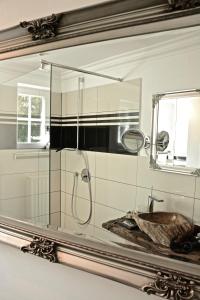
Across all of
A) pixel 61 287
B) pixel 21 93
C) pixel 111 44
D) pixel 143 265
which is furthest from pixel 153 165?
pixel 21 93

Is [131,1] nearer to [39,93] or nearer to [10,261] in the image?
[39,93]

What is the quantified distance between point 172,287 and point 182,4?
0.76m

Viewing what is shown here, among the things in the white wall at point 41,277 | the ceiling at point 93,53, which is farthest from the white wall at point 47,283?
the ceiling at point 93,53

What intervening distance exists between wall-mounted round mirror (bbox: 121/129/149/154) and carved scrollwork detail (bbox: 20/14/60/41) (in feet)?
1.49

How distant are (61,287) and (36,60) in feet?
3.01

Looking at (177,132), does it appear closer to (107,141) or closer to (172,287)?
(107,141)

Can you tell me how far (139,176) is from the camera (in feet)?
2.85

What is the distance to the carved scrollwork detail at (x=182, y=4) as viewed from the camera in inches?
27.0

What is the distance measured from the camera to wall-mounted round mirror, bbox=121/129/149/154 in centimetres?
86

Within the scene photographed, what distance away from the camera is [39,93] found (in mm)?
1187

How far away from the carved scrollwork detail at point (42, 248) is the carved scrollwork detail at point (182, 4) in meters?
0.86

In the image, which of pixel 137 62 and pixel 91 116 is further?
pixel 91 116

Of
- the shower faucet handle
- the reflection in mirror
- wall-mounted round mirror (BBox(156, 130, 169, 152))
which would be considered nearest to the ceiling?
the reflection in mirror

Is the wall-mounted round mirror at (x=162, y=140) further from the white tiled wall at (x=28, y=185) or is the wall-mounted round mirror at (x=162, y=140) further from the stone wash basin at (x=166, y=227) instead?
the white tiled wall at (x=28, y=185)
